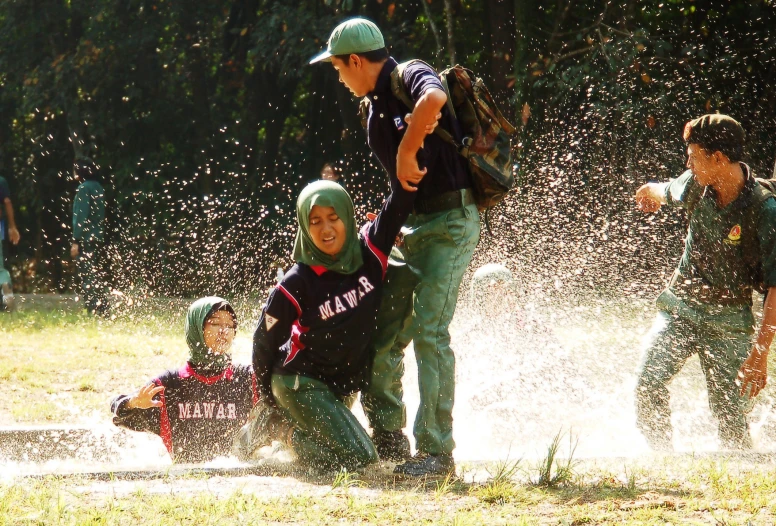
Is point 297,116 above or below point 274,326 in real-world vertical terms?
above

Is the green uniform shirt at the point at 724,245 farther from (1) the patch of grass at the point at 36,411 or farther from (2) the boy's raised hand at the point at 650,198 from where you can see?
(1) the patch of grass at the point at 36,411

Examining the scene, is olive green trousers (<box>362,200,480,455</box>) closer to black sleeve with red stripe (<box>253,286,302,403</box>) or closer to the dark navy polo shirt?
the dark navy polo shirt

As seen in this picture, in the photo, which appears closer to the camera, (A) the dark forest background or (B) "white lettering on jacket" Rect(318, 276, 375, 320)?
(B) "white lettering on jacket" Rect(318, 276, 375, 320)

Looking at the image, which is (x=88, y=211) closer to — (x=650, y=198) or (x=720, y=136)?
(x=650, y=198)

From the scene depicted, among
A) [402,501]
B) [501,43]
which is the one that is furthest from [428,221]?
[501,43]

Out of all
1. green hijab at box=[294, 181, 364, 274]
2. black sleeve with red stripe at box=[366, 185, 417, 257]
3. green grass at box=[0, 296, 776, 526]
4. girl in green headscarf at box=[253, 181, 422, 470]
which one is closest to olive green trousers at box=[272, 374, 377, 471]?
girl in green headscarf at box=[253, 181, 422, 470]

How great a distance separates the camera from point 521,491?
4.02 meters

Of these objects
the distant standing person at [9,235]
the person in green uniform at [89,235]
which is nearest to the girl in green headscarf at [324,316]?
the person in green uniform at [89,235]

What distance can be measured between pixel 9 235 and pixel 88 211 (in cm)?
134

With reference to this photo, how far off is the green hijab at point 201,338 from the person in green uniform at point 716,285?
229 centimetres

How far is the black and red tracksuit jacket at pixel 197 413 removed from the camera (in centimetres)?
547

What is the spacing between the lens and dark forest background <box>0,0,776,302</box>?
12094 mm

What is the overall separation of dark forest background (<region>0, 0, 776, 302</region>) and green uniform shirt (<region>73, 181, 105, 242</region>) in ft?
3.92

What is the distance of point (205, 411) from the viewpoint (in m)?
5.52
